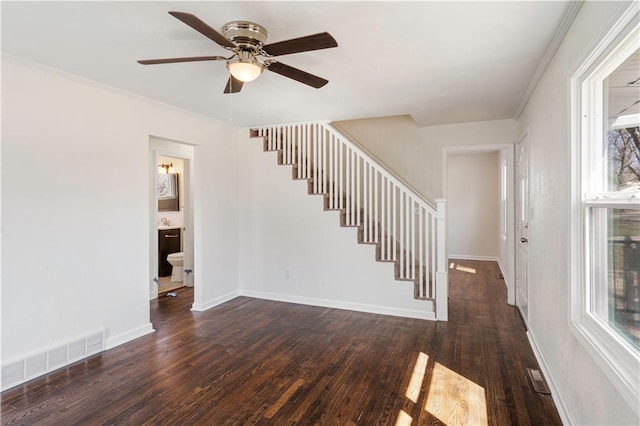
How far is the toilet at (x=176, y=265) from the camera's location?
564cm

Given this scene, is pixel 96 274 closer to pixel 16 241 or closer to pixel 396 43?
pixel 16 241

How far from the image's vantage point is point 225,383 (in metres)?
2.55

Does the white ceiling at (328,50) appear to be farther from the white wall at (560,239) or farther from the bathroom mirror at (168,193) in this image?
the bathroom mirror at (168,193)

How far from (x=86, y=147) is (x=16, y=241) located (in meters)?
0.96

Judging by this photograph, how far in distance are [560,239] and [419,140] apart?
315 cm

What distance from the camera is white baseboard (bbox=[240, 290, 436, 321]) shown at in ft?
12.9

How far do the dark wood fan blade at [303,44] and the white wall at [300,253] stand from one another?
266 centimetres

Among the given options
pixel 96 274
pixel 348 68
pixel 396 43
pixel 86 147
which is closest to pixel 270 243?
pixel 96 274

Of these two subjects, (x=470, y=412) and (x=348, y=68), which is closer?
(x=470, y=412)

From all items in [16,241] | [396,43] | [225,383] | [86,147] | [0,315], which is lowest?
[225,383]

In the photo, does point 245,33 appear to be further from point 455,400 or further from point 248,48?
point 455,400

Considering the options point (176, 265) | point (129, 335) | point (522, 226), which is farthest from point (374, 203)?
point (176, 265)

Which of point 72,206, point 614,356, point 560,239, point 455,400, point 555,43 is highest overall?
point 555,43

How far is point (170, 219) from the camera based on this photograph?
649 cm
